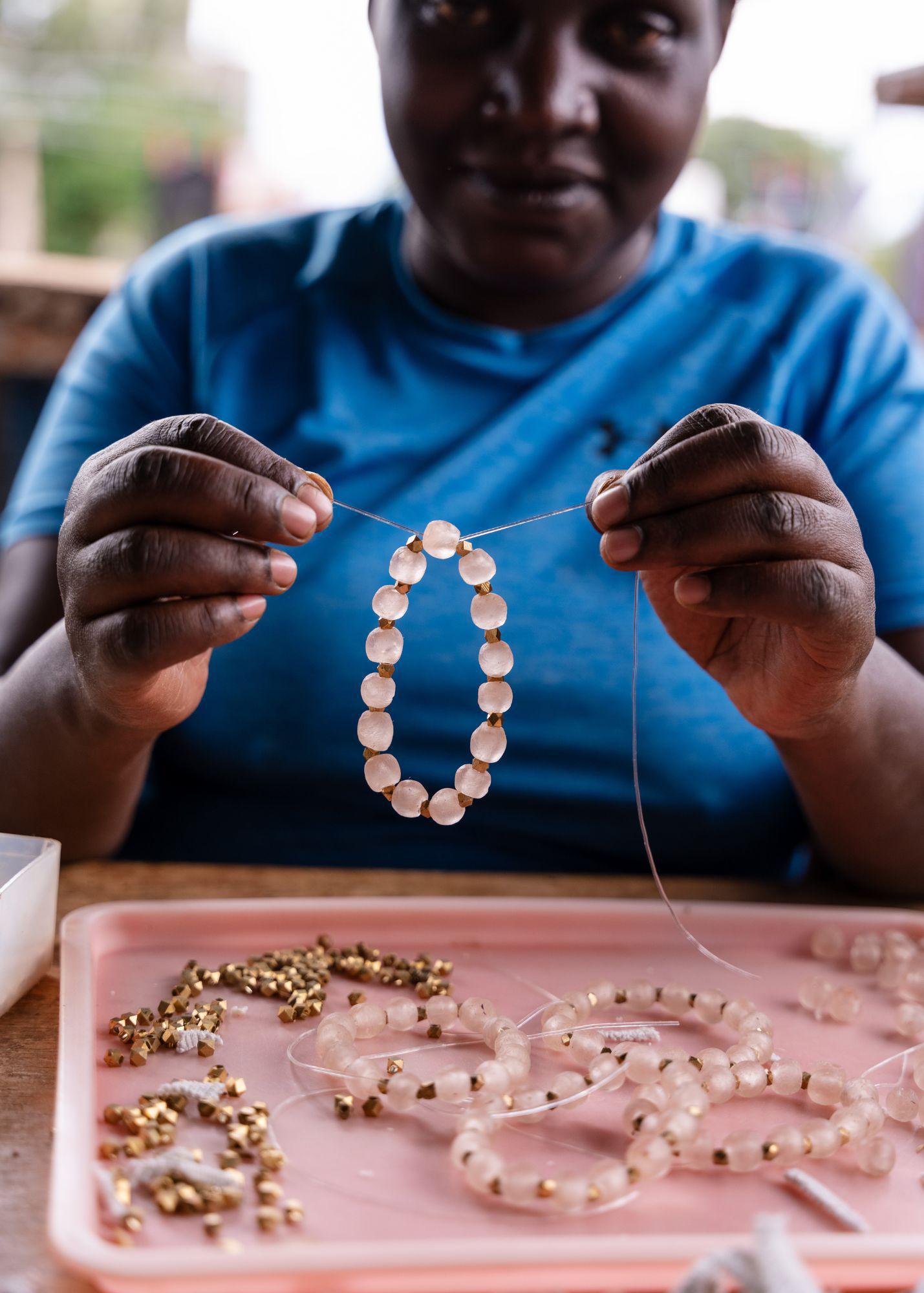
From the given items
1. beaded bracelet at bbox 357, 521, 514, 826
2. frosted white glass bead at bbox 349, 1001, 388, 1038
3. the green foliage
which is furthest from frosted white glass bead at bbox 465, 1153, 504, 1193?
the green foliage

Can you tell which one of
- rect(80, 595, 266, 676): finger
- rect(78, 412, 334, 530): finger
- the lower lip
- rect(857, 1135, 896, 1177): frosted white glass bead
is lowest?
rect(857, 1135, 896, 1177): frosted white glass bead

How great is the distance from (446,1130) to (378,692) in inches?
11.8

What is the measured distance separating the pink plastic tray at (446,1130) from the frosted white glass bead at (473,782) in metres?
0.11

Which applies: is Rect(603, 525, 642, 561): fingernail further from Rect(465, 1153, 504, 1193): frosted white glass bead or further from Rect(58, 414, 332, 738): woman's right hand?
Rect(465, 1153, 504, 1193): frosted white glass bead

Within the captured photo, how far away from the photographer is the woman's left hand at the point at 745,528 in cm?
72

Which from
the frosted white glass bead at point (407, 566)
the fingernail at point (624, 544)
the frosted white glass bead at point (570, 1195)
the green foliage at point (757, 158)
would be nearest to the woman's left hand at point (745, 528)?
the fingernail at point (624, 544)

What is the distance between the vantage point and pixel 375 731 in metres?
0.83

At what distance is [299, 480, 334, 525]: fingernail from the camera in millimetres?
720

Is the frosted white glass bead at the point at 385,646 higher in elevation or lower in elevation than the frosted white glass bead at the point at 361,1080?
higher

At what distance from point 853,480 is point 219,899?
0.68m

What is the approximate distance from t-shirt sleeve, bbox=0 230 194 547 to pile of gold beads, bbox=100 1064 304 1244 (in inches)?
25.5

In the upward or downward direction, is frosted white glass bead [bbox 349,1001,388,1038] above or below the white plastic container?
below

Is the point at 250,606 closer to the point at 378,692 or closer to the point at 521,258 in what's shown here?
the point at 378,692

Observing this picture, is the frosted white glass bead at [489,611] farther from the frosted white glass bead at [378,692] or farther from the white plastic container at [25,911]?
the white plastic container at [25,911]
